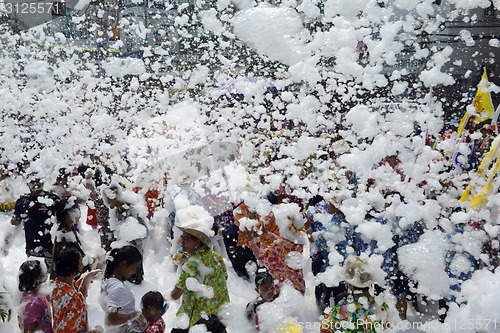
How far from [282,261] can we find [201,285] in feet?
3.24

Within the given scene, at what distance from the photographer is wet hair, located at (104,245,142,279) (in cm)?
276

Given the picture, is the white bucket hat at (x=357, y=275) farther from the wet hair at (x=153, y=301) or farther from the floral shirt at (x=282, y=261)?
the wet hair at (x=153, y=301)

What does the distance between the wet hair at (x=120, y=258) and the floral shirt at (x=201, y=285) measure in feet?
1.21

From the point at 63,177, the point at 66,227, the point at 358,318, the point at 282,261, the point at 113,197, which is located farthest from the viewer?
the point at 63,177

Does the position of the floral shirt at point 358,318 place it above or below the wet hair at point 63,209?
below

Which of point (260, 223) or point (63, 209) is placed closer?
point (63, 209)

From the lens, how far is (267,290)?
3.43m

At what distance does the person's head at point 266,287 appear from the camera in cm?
343

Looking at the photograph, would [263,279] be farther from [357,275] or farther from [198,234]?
[357,275]

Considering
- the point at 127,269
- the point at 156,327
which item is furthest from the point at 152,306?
the point at 127,269

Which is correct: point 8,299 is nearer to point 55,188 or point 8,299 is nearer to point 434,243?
point 55,188

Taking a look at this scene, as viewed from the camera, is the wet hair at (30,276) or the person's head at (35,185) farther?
the person's head at (35,185)

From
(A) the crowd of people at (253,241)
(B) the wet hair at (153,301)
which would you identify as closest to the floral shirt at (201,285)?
(A) the crowd of people at (253,241)

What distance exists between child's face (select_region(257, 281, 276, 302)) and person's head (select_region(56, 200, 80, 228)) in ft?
6.39
